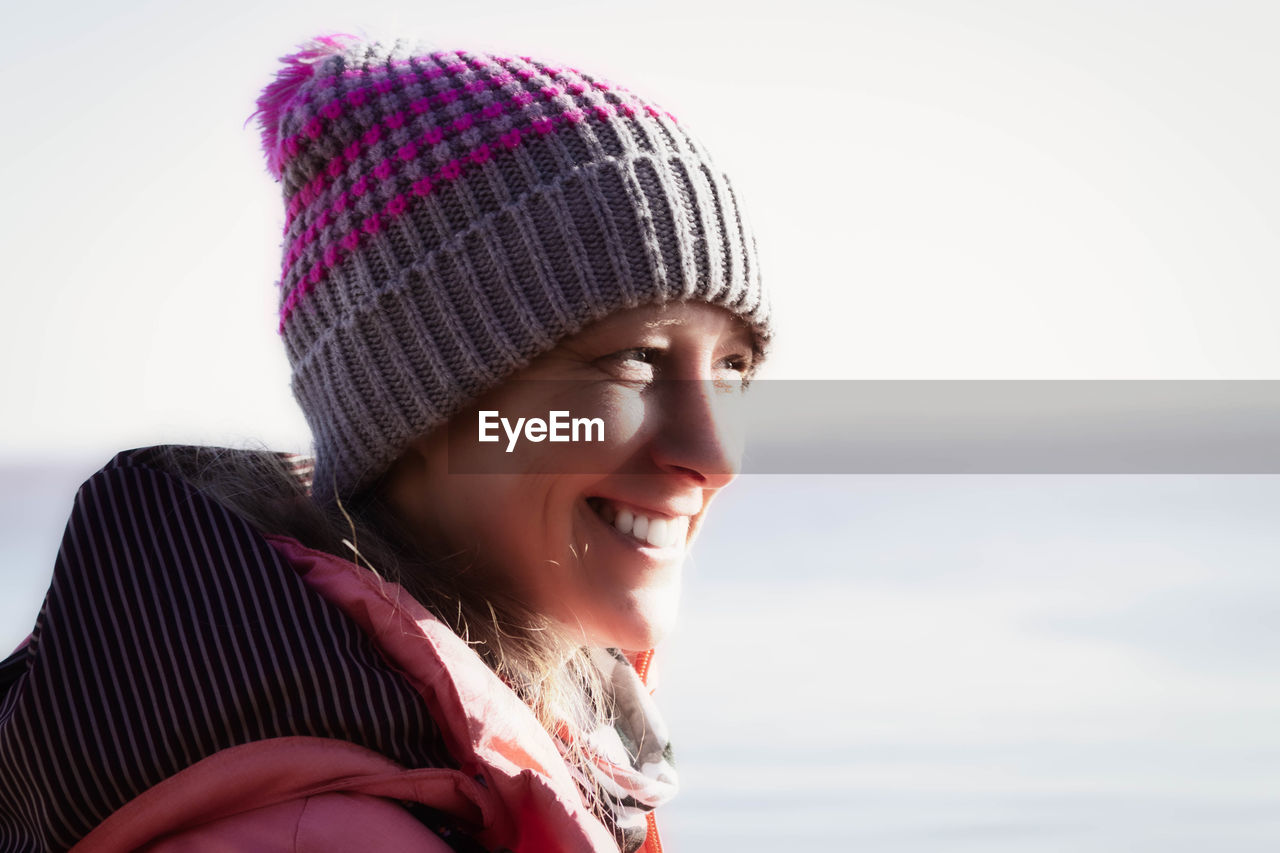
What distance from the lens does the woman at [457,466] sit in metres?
1.04

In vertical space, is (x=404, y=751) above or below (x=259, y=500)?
below

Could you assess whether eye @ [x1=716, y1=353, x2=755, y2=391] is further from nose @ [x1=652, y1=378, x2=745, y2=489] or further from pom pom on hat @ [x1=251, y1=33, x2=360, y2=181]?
pom pom on hat @ [x1=251, y1=33, x2=360, y2=181]

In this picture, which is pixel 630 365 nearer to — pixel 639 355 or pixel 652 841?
pixel 639 355

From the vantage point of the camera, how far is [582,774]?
133cm

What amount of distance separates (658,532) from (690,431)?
4.7 inches

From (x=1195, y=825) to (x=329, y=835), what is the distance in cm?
211

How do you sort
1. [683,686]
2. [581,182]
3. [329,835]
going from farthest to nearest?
[683,686], [581,182], [329,835]

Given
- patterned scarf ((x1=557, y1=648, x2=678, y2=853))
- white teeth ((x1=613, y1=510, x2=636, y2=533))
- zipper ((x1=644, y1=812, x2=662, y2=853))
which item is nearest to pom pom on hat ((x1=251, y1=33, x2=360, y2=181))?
white teeth ((x1=613, y1=510, x2=636, y2=533))

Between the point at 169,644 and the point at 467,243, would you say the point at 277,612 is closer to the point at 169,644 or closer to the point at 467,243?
the point at 169,644

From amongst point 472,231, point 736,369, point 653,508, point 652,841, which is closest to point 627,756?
point 652,841

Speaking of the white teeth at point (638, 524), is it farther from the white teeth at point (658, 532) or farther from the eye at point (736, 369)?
the eye at point (736, 369)

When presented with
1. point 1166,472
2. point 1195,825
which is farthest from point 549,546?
point 1166,472

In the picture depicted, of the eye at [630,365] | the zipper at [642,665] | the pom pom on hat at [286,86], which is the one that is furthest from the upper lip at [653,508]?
the pom pom on hat at [286,86]

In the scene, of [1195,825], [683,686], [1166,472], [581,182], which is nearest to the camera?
[581,182]
